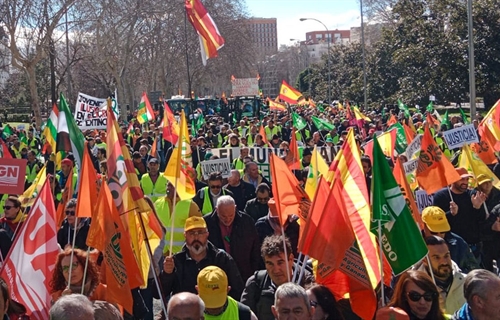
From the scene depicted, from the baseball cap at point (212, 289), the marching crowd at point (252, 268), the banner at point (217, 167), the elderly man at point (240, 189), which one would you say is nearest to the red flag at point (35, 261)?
the marching crowd at point (252, 268)

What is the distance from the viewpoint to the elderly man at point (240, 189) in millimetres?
9711

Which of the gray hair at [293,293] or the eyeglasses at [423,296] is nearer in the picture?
the gray hair at [293,293]

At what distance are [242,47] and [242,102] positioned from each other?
83.7 ft

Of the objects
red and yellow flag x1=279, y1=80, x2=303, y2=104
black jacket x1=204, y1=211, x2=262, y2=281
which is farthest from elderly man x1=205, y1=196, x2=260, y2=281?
red and yellow flag x1=279, y1=80, x2=303, y2=104

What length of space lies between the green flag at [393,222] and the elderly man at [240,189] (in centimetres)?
460

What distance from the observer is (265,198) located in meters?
8.45

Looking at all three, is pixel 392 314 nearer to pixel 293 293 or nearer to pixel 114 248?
pixel 293 293

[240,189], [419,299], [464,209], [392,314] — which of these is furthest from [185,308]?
[240,189]

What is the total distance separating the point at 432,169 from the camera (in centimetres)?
859

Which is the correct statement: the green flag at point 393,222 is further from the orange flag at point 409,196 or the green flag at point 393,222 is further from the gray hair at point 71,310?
the gray hair at point 71,310

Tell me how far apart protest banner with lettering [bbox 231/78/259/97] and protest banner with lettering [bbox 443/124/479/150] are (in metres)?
39.6

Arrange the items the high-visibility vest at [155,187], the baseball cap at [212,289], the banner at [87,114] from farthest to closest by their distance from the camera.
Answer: the banner at [87,114]
the high-visibility vest at [155,187]
the baseball cap at [212,289]

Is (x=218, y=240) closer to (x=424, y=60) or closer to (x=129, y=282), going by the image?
(x=129, y=282)

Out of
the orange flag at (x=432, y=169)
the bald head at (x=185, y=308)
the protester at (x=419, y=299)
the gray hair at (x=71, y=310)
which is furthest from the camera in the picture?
the orange flag at (x=432, y=169)
